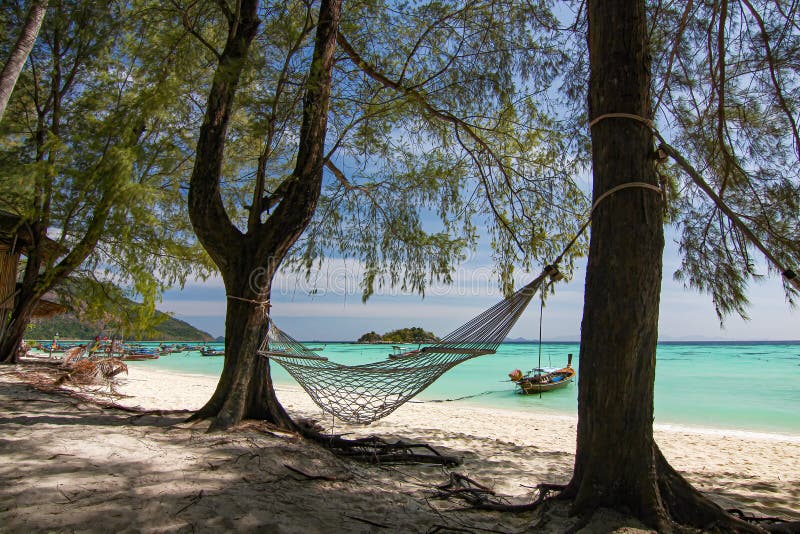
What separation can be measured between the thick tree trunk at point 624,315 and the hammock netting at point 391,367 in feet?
1.19

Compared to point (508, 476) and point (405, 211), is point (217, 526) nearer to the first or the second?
point (508, 476)

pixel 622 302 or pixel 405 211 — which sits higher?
pixel 405 211

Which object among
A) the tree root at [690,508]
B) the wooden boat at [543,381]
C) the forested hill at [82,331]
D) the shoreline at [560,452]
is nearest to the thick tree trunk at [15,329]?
the forested hill at [82,331]

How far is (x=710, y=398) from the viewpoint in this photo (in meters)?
11.1

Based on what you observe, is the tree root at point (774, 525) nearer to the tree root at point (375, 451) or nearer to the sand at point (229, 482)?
the sand at point (229, 482)

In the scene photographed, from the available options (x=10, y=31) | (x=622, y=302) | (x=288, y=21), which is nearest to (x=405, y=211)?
(x=288, y=21)

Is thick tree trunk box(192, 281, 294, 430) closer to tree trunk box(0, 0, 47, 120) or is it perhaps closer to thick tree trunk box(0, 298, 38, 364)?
tree trunk box(0, 0, 47, 120)

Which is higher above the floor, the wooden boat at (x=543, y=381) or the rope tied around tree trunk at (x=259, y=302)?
the rope tied around tree trunk at (x=259, y=302)

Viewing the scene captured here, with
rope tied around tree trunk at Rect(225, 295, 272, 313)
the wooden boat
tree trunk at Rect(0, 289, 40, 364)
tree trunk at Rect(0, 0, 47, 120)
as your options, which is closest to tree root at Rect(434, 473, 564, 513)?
rope tied around tree trunk at Rect(225, 295, 272, 313)

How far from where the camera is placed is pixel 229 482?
1.74m

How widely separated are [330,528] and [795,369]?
78.0ft

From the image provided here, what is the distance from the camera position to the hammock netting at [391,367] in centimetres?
199

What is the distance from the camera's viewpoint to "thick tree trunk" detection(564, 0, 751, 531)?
156 centimetres

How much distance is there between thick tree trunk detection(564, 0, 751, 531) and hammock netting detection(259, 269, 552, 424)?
36 centimetres
